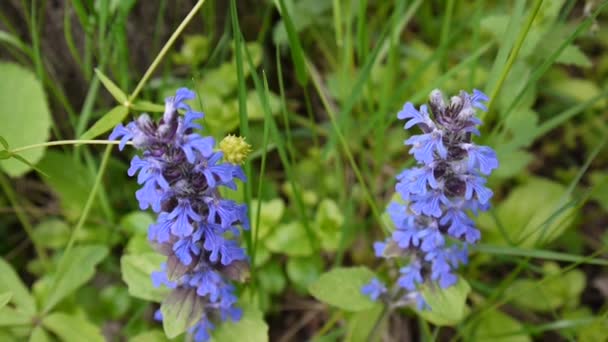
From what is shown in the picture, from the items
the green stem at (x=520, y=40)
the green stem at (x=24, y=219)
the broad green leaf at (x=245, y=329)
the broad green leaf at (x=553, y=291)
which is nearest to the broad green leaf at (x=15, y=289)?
the green stem at (x=24, y=219)

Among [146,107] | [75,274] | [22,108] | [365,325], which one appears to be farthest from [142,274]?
[22,108]

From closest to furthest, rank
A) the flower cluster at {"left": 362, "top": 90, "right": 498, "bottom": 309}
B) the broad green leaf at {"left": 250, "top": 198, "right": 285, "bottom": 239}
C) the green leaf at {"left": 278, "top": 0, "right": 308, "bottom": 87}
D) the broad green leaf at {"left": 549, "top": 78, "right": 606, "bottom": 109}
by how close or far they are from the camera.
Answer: the flower cluster at {"left": 362, "top": 90, "right": 498, "bottom": 309}
the green leaf at {"left": 278, "top": 0, "right": 308, "bottom": 87}
the broad green leaf at {"left": 250, "top": 198, "right": 285, "bottom": 239}
the broad green leaf at {"left": 549, "top": 78, "right": 606, "bottom": 109}

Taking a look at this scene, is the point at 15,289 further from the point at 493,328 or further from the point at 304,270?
the point at 493,328

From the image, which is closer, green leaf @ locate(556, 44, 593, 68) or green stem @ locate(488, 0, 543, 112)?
green stem @ locate(488, 0, 543, 112)

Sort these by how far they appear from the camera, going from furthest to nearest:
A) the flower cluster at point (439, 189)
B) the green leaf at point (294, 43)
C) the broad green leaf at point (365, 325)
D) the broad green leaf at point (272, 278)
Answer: the broad green leaf at point (272, 278)
the broad green leaf at point (365, 325)
the green leaf at point (294, 43)
the flower cluster at point (439, 189)

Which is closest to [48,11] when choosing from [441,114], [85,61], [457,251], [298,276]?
[85,61]

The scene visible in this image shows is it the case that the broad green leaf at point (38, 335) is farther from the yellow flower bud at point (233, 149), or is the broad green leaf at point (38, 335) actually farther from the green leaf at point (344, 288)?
the yellow flower bud at point (233, 149)

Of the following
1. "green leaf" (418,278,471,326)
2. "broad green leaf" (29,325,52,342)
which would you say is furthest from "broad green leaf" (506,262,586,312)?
"broad green leaf" (29,325,52,342)

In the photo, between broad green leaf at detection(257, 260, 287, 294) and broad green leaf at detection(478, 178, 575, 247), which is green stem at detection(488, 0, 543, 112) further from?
broad green leaf at detection(257, 260, 287, 294)
